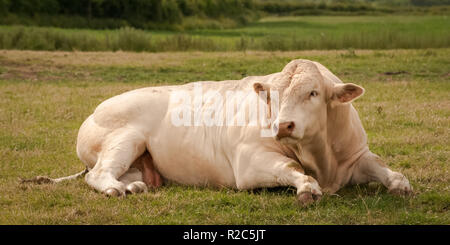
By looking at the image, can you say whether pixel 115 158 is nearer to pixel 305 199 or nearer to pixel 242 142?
pixel 242 142

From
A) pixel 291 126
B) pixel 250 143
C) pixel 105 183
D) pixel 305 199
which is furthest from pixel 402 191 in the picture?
pixel 105 183

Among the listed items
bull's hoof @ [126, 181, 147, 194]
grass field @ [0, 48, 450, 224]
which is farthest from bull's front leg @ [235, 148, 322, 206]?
bull's hoof @ [126, 181, 147, 194]

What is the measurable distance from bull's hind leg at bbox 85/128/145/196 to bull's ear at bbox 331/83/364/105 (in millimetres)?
2338

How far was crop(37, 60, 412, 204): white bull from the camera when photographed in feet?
19.5

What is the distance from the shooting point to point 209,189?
270 inches

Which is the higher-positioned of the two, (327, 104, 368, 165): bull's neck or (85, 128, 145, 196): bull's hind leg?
(327, 104, 368, 165): bull's neck

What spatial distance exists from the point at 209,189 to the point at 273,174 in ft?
3.12

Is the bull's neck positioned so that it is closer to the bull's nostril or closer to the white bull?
the white bull

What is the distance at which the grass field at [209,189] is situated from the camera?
580 cm

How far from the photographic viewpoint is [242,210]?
591 cm

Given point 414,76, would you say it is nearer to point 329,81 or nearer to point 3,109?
point 3,109

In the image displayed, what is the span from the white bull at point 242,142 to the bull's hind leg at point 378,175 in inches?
0.4
